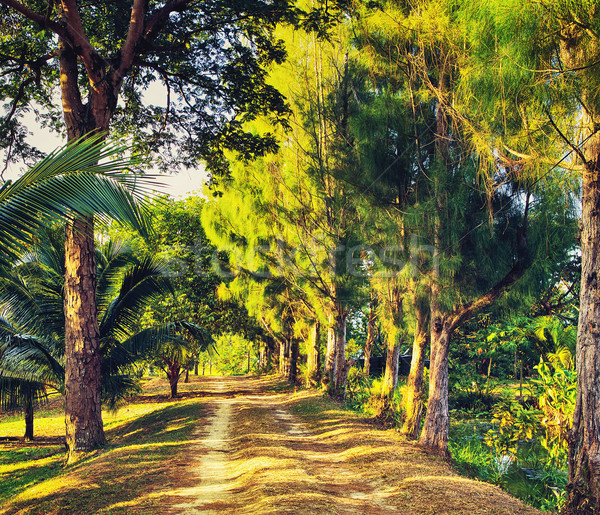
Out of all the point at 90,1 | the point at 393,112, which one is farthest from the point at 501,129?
the point at 90,1

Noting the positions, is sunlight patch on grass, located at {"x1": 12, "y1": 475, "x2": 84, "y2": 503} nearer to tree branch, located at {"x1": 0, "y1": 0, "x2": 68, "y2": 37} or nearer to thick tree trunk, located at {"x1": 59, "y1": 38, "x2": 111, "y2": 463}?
thick tree trunk, located at {"x1": 59, "y1": 38, "x2": 111, "y2": 463}

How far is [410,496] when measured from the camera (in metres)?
5.73

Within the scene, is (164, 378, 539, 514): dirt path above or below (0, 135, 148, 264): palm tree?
below

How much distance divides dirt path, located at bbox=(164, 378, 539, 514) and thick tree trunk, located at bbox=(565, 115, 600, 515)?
0.62m

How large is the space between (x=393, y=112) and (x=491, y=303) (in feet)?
12.8

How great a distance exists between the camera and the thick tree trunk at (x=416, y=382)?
10588mm

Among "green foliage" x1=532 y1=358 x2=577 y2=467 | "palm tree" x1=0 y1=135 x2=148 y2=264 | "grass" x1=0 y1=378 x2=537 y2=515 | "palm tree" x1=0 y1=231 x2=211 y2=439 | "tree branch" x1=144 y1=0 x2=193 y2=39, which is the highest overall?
"tree branch" x1=144 y1=0 x2=193 y2=39

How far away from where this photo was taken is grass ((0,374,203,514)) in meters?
5.34

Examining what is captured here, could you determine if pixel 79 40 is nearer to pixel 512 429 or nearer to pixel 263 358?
pixel 512 429

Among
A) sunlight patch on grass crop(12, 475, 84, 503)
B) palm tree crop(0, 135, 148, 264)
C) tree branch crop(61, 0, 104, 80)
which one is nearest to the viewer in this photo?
palm tree crop(0, 135, 148, 264)

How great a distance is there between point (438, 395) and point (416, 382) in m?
2.02

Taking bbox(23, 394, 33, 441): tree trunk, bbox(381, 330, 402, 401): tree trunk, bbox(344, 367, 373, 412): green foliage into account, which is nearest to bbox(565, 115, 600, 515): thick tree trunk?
bbox(381, 330, 402, 401): tree trunk

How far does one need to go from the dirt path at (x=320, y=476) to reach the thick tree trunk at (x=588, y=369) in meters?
0.62

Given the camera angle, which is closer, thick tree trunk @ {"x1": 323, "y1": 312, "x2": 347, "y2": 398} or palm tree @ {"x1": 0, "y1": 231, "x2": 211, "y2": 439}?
palm tree @ {"x1": 0, "y1": 231, "x2": 211, "y2": 439}
